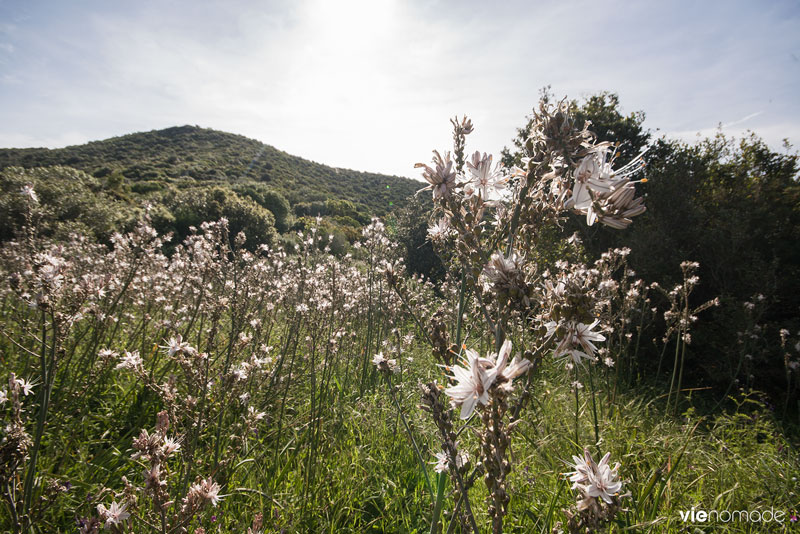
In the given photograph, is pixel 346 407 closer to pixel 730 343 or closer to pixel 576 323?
pixel 576 323

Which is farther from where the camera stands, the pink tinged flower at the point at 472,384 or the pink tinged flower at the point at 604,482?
the pink tinged flower at the point at 604,482

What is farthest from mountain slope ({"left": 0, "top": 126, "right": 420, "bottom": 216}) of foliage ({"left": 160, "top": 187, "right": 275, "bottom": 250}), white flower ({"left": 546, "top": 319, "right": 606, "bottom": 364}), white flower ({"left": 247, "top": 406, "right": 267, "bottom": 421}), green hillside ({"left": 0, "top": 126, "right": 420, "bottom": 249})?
white flower ({"left": 546, "top": 319, "right": 606, "bottom": 364})

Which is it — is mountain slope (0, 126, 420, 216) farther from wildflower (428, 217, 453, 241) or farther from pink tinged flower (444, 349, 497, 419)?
pink tinged flower (444, 349, 497, 419)

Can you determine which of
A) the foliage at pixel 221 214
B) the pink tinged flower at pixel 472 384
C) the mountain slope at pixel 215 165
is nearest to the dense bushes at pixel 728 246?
the pink tinged flower at pixel 472 384

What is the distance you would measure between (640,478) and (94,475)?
4341 millimetres

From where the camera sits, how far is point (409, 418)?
3918mm

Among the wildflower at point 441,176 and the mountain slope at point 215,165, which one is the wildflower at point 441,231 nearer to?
the wildflower at point 441,176

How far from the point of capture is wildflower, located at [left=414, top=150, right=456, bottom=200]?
1323 millimetres

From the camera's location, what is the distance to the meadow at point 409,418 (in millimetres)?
1073

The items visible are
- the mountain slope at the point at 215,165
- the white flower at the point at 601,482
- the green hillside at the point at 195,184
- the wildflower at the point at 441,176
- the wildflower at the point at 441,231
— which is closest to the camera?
the white flower at the point at 601,482

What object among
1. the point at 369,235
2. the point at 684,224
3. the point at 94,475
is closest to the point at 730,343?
the point at 684,224

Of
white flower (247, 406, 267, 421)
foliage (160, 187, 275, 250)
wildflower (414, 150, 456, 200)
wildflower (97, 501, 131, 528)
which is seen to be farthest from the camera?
foliage (160, 187, 275, 250)

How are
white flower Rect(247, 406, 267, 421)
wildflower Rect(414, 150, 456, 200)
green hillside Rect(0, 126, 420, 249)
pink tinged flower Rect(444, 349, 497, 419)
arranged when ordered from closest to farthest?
pink tinged flower Rect(444, 349, 497, 419)
wildflower Rect(414, 150, 456, 200)
white flower Rect(247, 406, 267, 421)
green hillside Rect(0, 126, 420, 249)

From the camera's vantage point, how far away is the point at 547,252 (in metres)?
8.45
